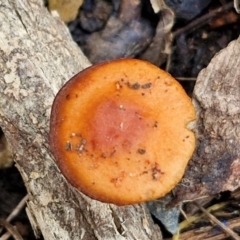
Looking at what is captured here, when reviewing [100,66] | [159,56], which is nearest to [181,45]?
[159,56]

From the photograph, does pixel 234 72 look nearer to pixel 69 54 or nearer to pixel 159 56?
pixel 159 56

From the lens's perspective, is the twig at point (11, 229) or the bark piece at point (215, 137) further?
the twig at point (11, 229)

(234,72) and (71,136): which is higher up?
(71,136)

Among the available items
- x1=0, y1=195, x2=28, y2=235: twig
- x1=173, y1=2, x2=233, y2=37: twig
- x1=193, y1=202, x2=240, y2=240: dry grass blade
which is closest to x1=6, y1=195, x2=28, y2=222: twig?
x1=0, y1=195, x2=28, y2=235: twig

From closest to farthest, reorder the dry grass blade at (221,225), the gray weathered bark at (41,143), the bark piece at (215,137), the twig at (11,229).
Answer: the gray weathered bark at (41,143), the bark piece at (215,137), the dry grass blade at (221,225), the twig at (11,229)

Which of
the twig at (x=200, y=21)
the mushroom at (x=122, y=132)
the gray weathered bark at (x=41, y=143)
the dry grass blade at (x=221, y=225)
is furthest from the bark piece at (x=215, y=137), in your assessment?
the twig at (x=200, y=21)

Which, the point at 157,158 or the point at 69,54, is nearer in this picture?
the point at 157,158

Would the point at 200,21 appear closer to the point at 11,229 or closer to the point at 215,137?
the point at 215,137

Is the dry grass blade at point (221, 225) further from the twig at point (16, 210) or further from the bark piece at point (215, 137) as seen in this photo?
the twig at point (16, 210)
